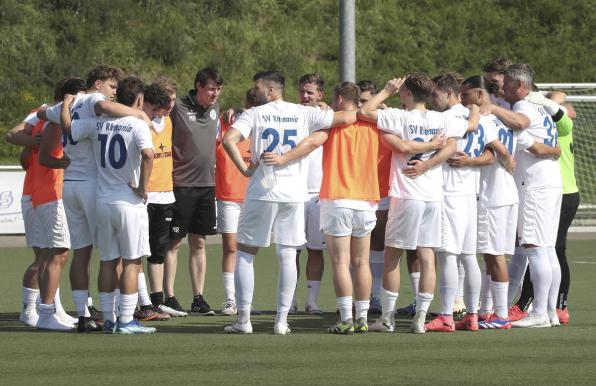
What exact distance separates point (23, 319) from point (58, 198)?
1.12 metres

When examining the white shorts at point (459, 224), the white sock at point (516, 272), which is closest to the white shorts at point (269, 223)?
the white shorts at point (459, 224)

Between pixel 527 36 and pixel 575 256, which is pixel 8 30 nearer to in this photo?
pixel 527 36

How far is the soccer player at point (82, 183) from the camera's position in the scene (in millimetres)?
10062

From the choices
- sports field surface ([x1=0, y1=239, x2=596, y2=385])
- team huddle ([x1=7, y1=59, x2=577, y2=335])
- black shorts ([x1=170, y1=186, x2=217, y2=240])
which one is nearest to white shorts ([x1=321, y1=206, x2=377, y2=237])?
team huddle ([x1=7, y1=59, x2=577, y2=335])

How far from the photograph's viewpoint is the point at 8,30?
32250 mm

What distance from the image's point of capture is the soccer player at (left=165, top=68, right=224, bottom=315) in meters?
12.0

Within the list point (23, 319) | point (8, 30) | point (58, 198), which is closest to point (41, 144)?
point (58, 198)

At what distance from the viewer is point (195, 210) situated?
12.2m

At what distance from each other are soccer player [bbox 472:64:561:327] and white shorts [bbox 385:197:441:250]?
982mm

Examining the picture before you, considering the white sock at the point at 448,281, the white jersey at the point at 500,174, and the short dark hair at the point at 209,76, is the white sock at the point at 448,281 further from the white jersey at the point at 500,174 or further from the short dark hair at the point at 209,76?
the short dark hair at the point at 209,76

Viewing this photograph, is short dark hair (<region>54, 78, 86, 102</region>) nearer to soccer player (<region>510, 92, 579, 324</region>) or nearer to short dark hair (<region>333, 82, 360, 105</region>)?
short dark hair (<region>333, 82, 360, 105</region>)

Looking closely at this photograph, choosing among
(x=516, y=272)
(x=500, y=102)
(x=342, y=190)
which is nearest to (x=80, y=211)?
(x=342, y=190)

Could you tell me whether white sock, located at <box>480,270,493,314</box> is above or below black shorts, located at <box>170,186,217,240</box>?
below

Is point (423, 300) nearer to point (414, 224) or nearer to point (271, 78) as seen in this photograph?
point (414, 224)
